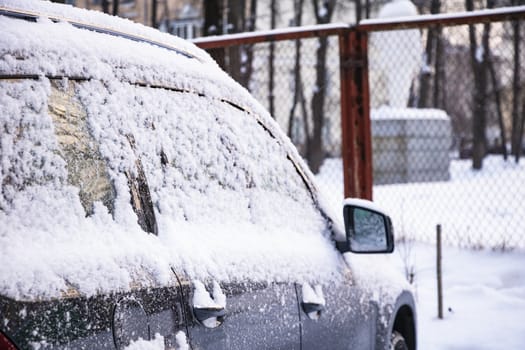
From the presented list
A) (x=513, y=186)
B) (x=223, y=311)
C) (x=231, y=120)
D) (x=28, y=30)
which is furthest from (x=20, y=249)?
(x=513, y=186)

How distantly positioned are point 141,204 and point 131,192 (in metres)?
0.04

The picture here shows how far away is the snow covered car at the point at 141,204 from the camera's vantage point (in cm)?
135

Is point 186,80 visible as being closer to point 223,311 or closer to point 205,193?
point 205,193

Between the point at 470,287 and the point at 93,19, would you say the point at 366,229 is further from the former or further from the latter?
the point at 470,287

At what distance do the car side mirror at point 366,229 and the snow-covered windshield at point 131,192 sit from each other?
0.98ft

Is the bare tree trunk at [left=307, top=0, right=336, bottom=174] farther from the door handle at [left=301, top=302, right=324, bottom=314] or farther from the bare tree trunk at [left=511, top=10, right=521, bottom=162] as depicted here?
the door handle at [left=301, top=302, right=324, bottom=314]

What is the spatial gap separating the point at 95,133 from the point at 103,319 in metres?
0.47

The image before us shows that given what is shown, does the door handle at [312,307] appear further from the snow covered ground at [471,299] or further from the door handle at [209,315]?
the snow covered ground at [471,299]

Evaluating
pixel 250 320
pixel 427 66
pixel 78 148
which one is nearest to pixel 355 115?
pixel 250 320

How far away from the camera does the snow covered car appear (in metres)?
1.35

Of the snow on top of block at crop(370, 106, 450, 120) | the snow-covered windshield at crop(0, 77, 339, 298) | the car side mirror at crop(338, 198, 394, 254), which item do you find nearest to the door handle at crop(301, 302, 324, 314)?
the snow-covered windshield at crop(0, 77, 339, 298)

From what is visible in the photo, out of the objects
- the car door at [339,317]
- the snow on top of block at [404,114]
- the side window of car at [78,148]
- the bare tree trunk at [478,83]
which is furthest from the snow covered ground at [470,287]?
the bare tree trunk at [478,83]

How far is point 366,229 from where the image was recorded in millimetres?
2693

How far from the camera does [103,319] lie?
1386 millimetres
